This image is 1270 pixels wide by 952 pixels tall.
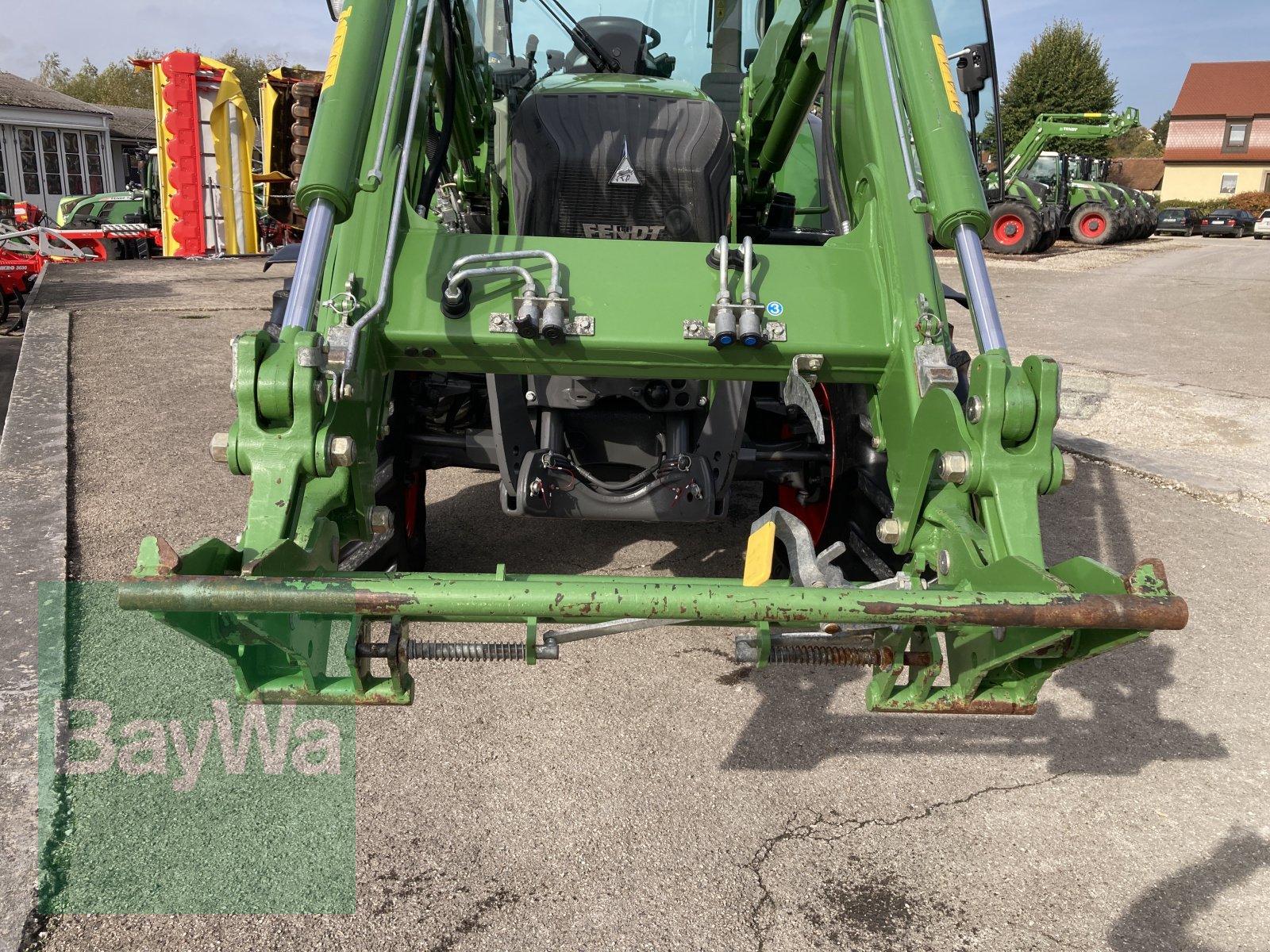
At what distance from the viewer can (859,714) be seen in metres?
3.35

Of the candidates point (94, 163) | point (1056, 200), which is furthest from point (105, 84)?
point (1056, 200)

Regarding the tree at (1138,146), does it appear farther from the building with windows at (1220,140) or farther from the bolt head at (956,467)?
the bolt head at (956,467)

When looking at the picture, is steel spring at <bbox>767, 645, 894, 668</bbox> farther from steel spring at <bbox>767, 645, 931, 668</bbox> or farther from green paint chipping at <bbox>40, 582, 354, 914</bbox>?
green paint chipping at <bbox>40, 582, 354, 914</bbox>

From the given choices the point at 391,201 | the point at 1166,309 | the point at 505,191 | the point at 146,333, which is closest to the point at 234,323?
the point at 146,333

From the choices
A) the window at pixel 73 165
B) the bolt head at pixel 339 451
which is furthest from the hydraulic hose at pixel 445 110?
the window at pixel 73 165

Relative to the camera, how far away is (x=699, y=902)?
8.11 feet

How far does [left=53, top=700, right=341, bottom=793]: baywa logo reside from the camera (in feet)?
9.46

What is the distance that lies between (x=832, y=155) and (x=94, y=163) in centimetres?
4309

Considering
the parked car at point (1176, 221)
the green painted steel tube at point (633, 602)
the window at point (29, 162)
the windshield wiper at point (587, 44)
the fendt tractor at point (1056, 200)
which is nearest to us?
the green painted steel tube at point (633, 602)

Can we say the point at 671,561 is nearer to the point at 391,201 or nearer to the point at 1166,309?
the point at 391,201

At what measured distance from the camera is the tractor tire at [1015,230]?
2275cm

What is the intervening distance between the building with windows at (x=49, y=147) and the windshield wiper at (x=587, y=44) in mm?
38165

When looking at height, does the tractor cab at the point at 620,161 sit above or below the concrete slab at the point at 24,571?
above

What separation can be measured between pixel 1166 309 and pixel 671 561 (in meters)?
13.3
